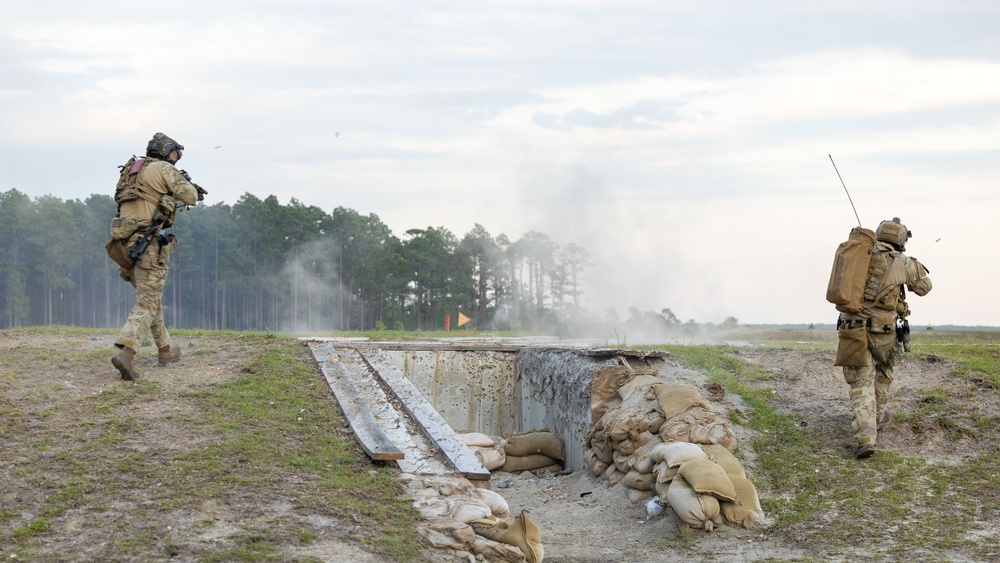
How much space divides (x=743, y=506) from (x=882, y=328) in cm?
289

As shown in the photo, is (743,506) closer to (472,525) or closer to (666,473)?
(666,473)

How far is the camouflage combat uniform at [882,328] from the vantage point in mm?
10781

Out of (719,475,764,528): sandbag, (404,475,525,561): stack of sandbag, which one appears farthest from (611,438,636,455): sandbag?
(404,475,525,561): stack of sandbag

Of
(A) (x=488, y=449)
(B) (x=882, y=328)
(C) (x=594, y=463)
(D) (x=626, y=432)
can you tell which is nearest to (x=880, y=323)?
(B) (x=882, y=328)

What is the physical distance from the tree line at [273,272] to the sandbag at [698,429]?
44087 millimetres

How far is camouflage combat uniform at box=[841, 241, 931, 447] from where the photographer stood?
1078cm

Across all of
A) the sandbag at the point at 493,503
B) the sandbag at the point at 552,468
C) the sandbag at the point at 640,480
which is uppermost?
the sandbag at the point at 493,503

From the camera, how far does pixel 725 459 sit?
9828mm

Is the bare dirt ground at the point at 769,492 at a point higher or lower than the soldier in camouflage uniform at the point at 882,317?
lower

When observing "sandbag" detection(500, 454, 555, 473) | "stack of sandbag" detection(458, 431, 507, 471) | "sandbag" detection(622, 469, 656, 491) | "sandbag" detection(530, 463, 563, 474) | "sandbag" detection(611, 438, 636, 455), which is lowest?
"sandbag" detection(530, 463, 563, 474)

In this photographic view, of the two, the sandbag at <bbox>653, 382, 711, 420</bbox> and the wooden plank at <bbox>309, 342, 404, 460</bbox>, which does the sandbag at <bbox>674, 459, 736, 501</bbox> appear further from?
the wooden plank at <bbox>309, 342, 404, 460</bbox>

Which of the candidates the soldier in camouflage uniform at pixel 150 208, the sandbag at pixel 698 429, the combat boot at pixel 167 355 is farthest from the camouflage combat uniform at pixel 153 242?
the sandbag at pixel 698 429

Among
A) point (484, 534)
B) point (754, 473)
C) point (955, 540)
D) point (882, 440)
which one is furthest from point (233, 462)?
point (882, 440)

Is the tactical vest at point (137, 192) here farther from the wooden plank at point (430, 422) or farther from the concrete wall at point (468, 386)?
the concrete wall at point (468, 386)
